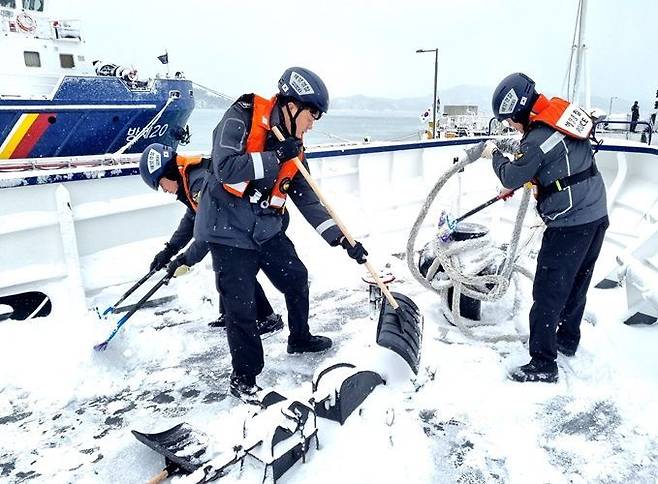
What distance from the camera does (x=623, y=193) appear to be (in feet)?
20.9

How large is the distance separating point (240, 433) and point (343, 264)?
3001 millimetres

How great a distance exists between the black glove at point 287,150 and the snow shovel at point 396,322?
0.05 m

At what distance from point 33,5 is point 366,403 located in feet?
52.7

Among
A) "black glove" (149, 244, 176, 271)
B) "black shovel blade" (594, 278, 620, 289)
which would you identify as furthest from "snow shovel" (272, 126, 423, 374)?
"black shovel blade" (594, 278, 620, 289)

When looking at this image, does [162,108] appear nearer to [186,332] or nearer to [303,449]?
[186,332]

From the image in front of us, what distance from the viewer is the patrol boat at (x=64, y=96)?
447 inches

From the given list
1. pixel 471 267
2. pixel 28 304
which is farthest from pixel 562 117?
pixel 28 304

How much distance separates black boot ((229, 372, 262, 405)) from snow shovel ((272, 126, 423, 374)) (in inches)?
32.9

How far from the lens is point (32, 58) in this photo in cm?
1304

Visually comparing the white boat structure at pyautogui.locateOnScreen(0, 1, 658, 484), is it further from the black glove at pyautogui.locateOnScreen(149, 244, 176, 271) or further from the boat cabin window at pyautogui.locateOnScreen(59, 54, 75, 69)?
the boat cabin window at pyautogui.locateOnScreen(59, 54, 75, 69)

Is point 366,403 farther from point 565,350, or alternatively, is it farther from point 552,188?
point 552,188

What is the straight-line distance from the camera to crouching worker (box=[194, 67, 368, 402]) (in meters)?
2.55

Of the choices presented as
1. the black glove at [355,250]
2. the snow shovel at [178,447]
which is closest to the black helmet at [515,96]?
the black glove at [355,250]

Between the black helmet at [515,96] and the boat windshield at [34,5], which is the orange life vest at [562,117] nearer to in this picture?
the black helmet at [515,96]
